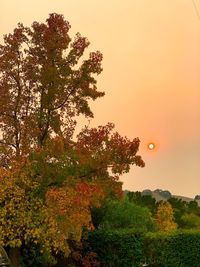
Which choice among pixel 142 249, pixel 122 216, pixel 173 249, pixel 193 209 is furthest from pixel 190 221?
pixel 142 249

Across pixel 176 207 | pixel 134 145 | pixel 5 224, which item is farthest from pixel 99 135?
pixel 176 207

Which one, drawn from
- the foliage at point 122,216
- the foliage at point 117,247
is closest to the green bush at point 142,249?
the foliage at point 117,247

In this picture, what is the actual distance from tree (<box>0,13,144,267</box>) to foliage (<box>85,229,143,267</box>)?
15.7ft

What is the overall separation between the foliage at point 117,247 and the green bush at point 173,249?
2.42ft

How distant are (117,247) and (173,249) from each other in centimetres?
382

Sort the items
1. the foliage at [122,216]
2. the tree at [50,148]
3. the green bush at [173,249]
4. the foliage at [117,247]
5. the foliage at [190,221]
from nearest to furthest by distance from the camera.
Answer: the tree at [50,148], the foliage at [117,247], the green bush at [173,249], the foliage at [122,216], the foliage at [190,221]

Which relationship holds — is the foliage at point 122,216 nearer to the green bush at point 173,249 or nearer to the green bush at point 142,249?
the green bush at point 142,249

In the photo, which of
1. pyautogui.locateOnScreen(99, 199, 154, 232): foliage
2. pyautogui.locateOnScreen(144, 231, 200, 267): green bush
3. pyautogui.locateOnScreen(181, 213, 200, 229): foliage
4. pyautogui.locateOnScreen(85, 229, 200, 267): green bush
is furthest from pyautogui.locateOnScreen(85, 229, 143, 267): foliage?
pyautogui.locateOnScreen(181, 213, 200, 229): foliage

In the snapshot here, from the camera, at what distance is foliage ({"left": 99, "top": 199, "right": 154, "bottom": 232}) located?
148 ft

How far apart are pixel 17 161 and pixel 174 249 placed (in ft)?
45.6

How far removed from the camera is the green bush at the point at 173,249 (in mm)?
40688

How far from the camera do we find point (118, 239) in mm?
40656

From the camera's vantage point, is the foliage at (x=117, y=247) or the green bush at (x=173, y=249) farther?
the green bush at (x=173, y=249)

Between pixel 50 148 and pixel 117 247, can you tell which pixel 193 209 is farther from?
pixel 50 148
